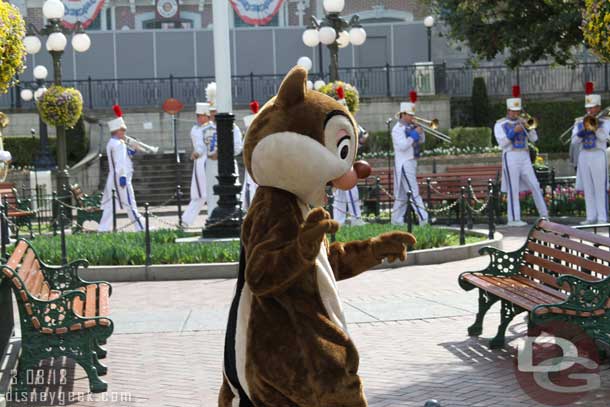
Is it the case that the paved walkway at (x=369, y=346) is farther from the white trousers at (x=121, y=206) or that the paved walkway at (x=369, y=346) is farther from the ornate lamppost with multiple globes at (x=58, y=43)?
the ornate lamppost with multiple globes at (x=58, y=43)

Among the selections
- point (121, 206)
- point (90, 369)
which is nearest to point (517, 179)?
point (121, 206)

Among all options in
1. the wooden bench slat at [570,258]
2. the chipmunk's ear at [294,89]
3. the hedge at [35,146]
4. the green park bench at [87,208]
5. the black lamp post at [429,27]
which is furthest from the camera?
the black lamp post at [429,27]

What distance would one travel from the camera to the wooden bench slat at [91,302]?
8205 millimetres

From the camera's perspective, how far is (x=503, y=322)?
866cm

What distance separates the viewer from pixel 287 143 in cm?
554

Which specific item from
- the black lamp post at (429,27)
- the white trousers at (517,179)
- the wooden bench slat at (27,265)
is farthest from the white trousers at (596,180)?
the black lamp post at (429,27)

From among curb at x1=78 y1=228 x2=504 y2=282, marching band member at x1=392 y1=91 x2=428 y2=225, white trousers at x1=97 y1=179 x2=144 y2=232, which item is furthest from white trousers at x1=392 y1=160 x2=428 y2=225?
curb at x1=78 y1=228 x2=504 y2=282

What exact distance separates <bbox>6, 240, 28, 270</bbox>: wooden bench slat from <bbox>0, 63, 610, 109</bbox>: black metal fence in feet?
81.3

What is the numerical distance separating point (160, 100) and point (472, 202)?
16041 millimetres

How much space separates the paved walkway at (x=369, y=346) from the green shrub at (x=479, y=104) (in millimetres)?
20193

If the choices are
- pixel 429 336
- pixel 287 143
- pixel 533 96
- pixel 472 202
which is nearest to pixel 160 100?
pixel 533 96

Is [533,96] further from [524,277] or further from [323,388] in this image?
[323,388]

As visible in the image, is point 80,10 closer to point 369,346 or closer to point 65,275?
point 65,275

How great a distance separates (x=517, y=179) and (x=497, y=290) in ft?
34.9
